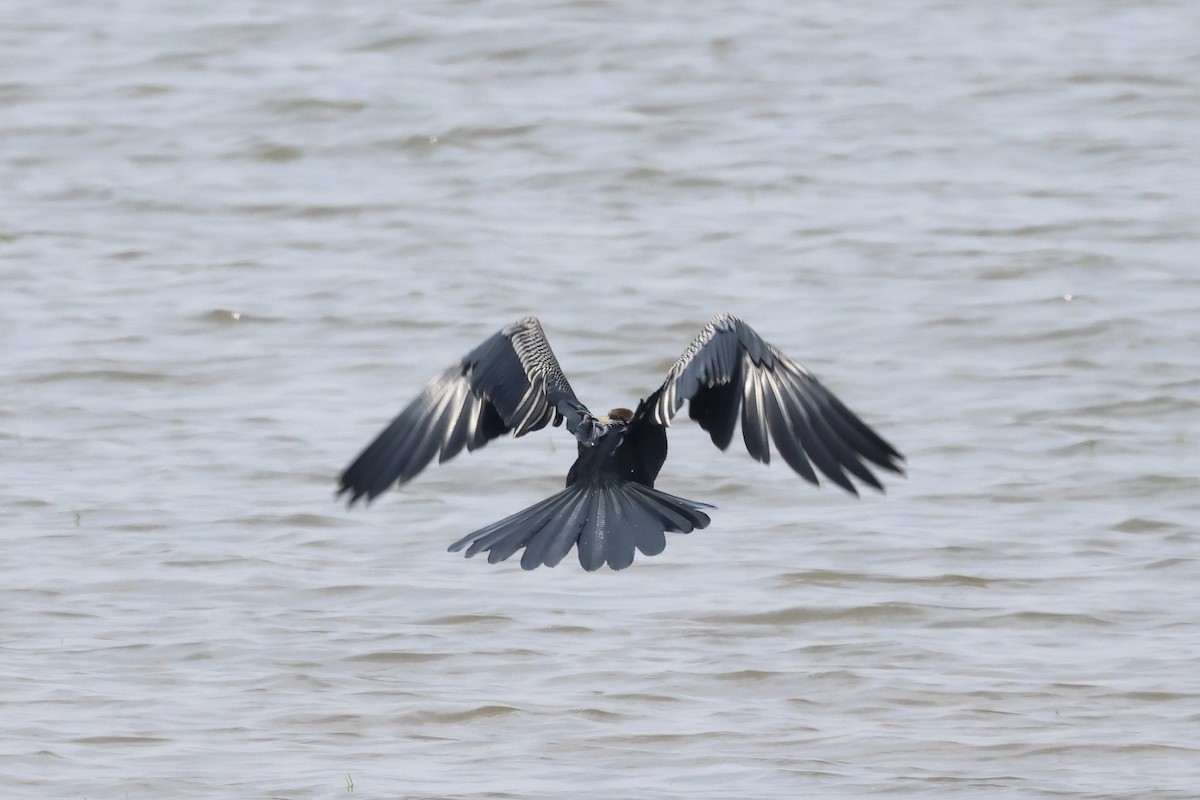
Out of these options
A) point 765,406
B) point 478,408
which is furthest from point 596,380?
point 765,406

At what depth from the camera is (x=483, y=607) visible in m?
8.51

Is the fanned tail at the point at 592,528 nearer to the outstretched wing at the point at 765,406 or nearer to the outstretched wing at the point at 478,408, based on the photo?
the outstretched wing at the point at 765,406

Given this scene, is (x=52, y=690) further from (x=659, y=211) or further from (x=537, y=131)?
(x=537, y=131)

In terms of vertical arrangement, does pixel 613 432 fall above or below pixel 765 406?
below

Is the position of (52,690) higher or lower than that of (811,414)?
lower

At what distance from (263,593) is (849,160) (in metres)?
7.79

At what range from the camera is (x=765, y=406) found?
6.11m

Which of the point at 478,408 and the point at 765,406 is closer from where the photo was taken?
the point at 765,406

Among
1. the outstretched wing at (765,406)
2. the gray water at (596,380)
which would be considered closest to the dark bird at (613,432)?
the outstretched wing at (765,406)

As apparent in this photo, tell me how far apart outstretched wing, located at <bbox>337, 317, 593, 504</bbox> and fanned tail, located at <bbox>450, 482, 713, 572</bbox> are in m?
0.36

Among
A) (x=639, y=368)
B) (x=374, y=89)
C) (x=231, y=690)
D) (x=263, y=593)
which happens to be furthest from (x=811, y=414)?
(x=374, y=89)

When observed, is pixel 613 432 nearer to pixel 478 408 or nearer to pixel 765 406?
pixel 478 408

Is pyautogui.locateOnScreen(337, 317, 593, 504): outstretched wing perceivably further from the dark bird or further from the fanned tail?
the fanned tail

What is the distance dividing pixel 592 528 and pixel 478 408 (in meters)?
0.77
